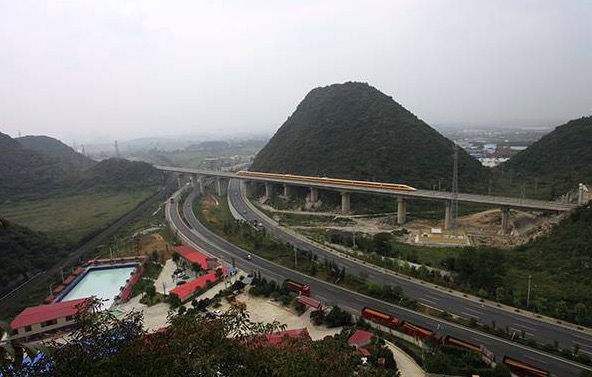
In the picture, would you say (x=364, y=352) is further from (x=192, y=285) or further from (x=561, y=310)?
(x=192, y=285)

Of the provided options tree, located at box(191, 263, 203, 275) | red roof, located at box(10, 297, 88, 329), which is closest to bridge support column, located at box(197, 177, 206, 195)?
tree, located at box(191, 263, 203, 275)

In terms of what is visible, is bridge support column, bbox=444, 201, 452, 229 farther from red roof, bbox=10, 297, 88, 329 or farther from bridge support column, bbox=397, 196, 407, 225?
red roof, bbox=10, 297, 88, 329

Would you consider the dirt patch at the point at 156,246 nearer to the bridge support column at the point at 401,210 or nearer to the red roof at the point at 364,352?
the red roof at the point at 364,352

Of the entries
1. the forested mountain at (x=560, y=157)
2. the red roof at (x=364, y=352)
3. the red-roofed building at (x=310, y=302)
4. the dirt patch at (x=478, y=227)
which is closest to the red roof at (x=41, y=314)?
the red-roofed building at (x=310, y=302)

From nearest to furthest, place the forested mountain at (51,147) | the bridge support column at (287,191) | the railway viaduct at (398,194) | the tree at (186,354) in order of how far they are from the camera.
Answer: the tree at (186,354)
the railway viaduct at (398,194)
the bridge support column at (287,191)
the forested mountain at (51,147)

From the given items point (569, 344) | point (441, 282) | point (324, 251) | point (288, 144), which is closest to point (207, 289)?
point (324, 251)

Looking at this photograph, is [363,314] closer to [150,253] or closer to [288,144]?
[150,253]
